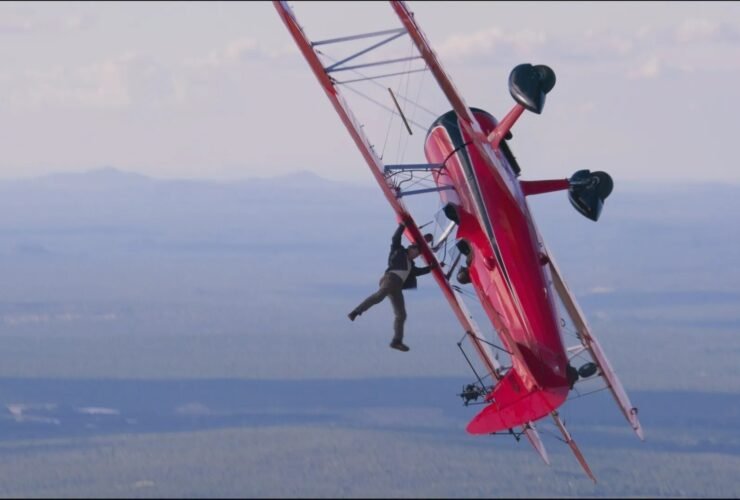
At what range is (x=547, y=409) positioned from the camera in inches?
1225

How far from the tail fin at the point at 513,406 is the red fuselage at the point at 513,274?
42 millimetres

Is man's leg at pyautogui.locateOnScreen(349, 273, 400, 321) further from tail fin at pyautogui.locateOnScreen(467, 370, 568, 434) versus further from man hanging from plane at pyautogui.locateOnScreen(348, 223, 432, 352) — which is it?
tail fin at pyautogui.locateOnScreen(467, 370, 568, 434)

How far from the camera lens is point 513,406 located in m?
32.0

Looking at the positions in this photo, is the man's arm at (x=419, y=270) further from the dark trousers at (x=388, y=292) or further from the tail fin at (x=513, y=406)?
the tail fin at (x=513, y=406)

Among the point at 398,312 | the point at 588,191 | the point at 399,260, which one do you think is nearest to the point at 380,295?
the point at 399,260

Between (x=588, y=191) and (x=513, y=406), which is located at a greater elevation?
(x=588, y=191)

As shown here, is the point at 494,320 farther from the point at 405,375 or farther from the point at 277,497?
the point at 405,375

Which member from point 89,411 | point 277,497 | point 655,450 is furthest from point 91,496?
point 89,411

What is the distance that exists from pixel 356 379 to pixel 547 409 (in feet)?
548

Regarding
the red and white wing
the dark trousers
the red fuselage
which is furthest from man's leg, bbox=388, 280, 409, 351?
the red and white wing

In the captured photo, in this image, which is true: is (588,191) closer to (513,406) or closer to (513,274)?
(513,274)

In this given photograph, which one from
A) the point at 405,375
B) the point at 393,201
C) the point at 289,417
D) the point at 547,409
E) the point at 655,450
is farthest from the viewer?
the point at 405,375

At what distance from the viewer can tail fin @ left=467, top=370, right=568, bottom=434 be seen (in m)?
31.3

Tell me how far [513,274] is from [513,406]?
8.45 ft
